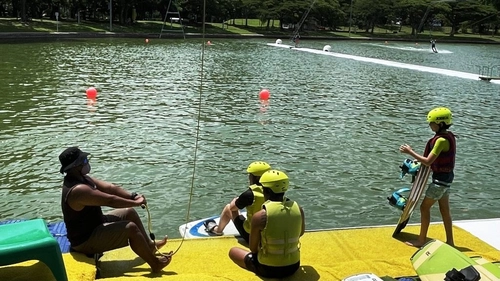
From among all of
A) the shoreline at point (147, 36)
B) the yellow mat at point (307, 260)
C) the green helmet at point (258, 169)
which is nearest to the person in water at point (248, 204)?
the green helmet at point (258, 169)

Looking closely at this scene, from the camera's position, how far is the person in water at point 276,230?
198 inches

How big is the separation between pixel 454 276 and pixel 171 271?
2936mm

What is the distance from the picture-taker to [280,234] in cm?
506

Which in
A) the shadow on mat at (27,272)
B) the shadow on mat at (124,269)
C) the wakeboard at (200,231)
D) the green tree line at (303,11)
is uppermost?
the green tree line at (303,11)

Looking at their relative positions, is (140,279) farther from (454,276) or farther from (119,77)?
(119,77)

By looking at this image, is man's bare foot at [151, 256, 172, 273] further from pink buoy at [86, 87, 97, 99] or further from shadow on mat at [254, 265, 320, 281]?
pink buoy at [86, 87, 97, 99]

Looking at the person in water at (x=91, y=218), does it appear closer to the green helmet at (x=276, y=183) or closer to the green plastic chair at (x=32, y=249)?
the green plastic chair at (x=32, y=249)

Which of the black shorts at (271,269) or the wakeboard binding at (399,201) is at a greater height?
the wakeboard binding at (399,201)

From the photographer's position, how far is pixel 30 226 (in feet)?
15.9

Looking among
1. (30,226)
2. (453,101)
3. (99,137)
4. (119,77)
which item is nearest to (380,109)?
(453,101)

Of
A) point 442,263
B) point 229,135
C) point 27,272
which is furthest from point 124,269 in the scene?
point 229,135

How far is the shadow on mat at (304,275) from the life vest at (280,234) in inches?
8.6

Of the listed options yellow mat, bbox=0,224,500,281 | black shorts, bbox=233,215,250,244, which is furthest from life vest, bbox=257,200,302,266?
black shorts, bbox=233,215,250,244

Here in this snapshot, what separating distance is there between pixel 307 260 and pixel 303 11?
80.2 metres
